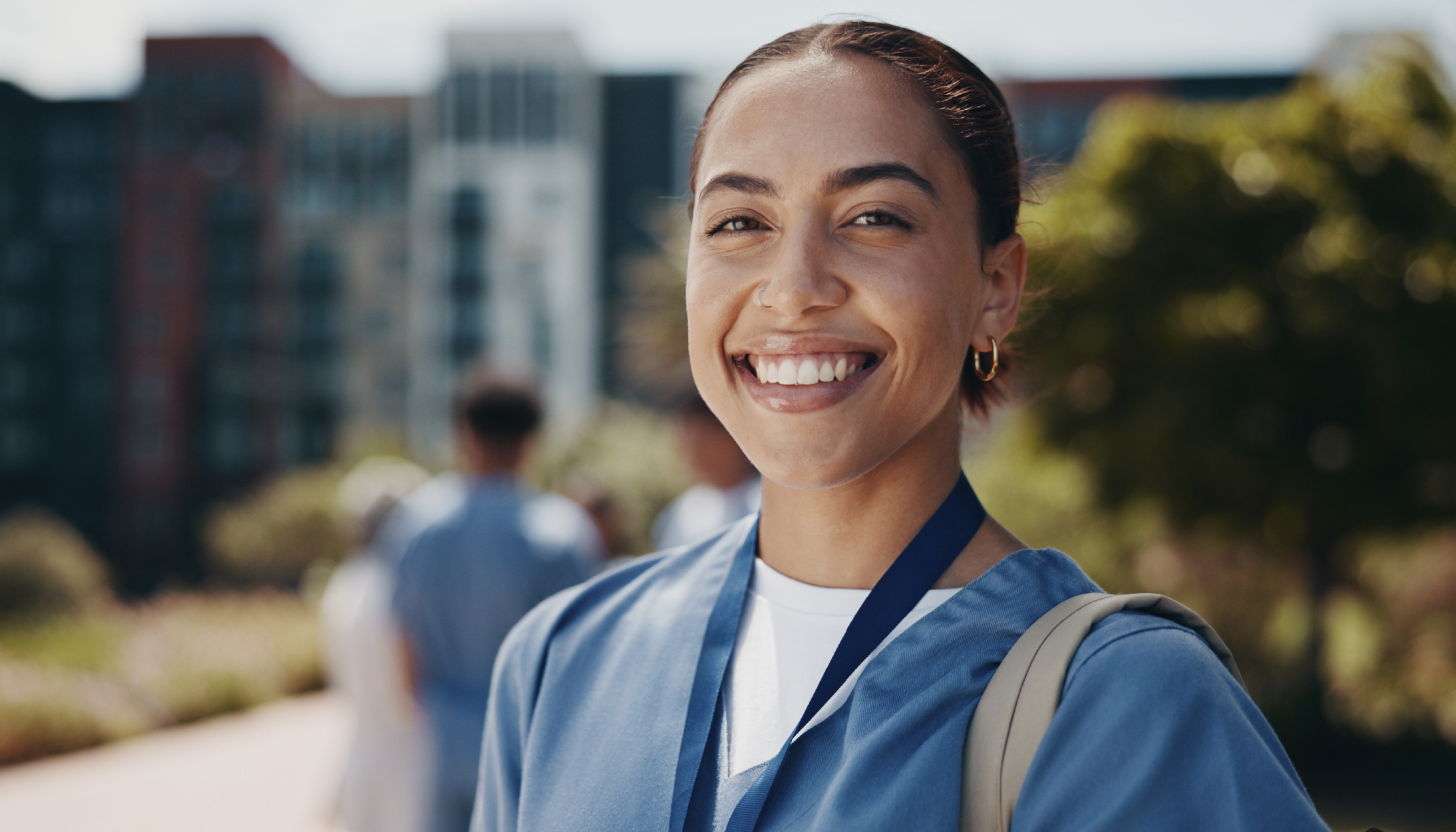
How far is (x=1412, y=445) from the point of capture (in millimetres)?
7316

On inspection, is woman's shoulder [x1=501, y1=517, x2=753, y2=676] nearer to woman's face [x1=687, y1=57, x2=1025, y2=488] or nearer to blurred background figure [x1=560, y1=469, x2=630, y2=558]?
woman's face [x1=687, y1=57, x2=1025, y2=488]

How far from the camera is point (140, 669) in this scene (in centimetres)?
1145

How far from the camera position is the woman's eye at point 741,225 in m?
1.30

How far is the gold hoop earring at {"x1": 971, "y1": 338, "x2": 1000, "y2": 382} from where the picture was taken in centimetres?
141

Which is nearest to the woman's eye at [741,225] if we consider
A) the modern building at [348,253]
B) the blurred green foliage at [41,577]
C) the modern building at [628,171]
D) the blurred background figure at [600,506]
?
the blurred background figure at [600,506]

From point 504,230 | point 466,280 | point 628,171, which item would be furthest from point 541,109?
point 466,280

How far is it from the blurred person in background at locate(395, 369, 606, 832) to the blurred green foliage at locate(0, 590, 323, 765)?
23.9ft

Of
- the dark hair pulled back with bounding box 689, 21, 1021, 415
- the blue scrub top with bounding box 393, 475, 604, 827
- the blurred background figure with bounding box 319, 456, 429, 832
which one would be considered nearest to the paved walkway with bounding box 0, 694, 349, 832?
the blurred background figure with bounding box 319, 456, 429, 832

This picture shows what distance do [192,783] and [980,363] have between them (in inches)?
348

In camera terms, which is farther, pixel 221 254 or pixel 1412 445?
pixel 221 254

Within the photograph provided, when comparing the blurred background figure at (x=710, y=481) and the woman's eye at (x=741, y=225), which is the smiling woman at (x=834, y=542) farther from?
the blurred background figure at (x=710, y=481)

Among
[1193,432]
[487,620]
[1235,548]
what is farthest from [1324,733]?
[487,620]

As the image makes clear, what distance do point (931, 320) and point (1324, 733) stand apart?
28.0ft

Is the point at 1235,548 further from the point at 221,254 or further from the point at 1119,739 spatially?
the point at 221,254
